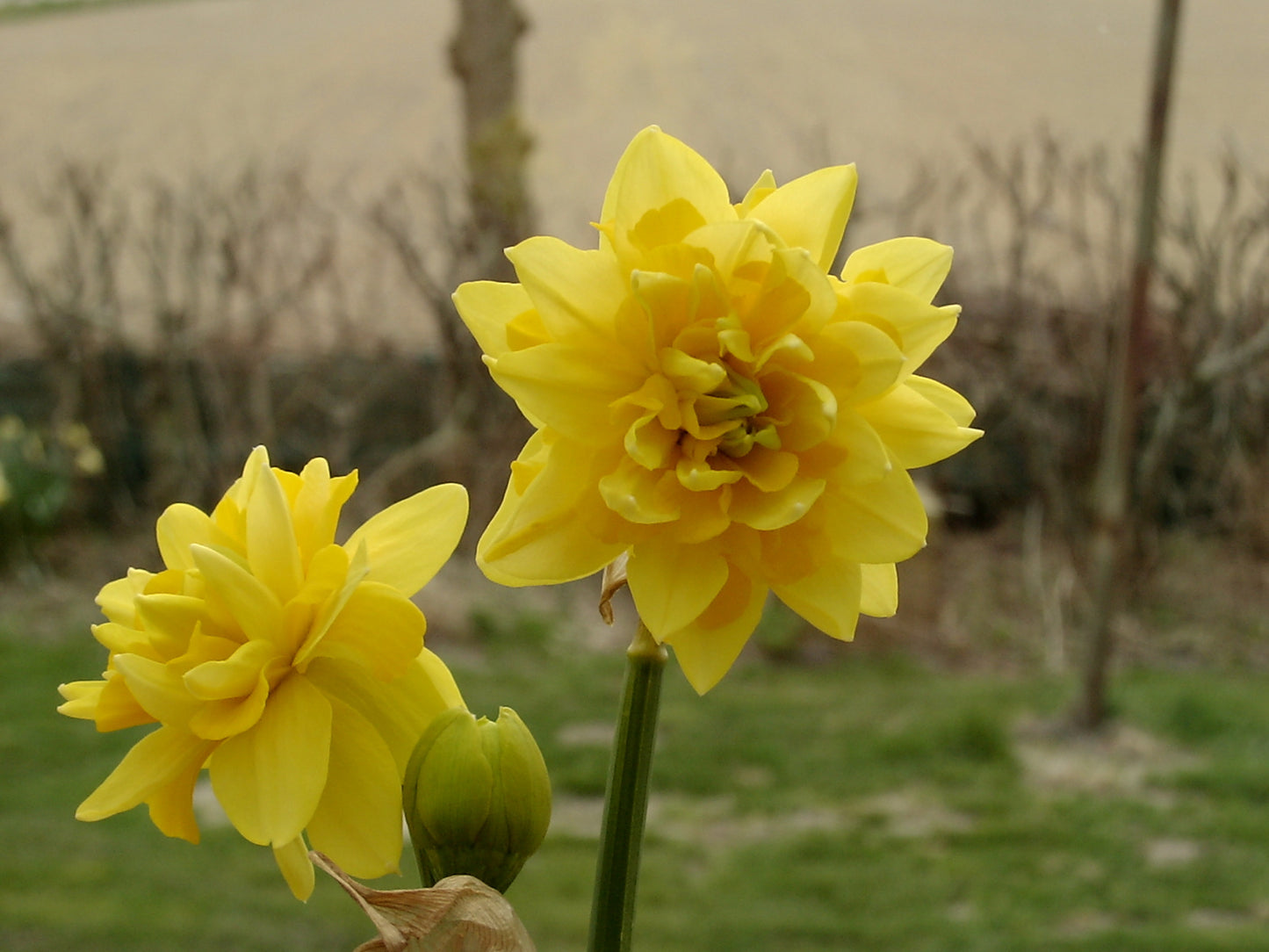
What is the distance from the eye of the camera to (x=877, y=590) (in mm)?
452

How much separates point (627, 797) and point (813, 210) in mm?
202

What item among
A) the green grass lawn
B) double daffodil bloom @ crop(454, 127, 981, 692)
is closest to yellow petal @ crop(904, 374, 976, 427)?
double daffodil bloom @ crop(454, 127, 981, 692)

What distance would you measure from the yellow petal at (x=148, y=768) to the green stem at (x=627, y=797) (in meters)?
0.14

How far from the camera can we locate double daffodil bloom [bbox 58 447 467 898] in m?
0.42

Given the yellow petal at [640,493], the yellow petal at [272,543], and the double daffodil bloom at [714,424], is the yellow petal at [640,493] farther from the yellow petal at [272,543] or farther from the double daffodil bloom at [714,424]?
the yellow petal at [272,543]

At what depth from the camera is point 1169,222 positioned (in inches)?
176

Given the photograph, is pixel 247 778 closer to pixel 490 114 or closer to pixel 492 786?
pixel 492 786

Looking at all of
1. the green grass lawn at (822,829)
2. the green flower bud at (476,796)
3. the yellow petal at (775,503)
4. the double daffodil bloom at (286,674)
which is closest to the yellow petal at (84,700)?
the double daffodil bloom at (286,674)

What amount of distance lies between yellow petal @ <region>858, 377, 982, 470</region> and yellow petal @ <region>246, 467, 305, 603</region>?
0.19 metres

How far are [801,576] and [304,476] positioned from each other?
185 millimetres

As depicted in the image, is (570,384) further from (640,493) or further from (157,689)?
(157,689)

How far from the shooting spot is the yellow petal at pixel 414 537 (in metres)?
0.45

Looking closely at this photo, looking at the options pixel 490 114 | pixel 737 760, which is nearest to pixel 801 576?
pixel 737 760

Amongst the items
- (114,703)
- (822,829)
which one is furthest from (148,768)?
(822,829)
